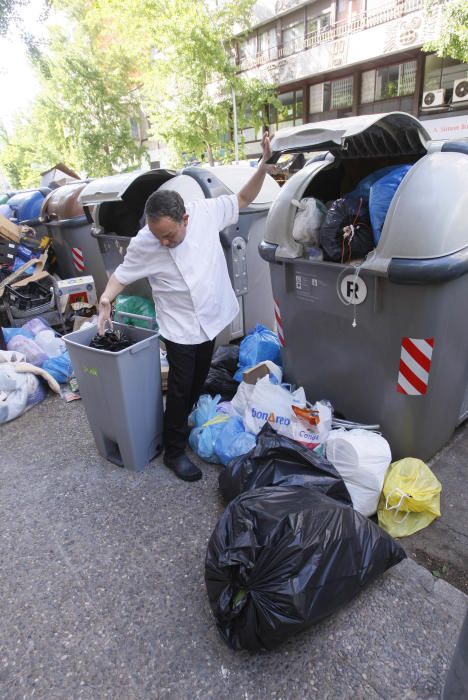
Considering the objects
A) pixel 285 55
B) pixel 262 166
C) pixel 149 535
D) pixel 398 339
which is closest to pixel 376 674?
pixel 149 535

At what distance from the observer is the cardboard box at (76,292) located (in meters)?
4.67

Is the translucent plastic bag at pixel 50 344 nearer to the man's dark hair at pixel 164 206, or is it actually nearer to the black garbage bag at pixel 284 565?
the man's dark hair at pixel 164 206

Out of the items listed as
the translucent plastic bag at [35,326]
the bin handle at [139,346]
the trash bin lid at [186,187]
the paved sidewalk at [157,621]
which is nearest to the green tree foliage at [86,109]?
the translucent plastic bag at [35,326]

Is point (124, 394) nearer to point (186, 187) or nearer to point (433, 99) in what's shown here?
point (186, 187)

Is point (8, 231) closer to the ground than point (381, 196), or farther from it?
closer to the ground

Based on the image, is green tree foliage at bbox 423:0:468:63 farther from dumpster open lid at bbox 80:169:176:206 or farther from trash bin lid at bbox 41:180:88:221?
dumpster open lid at bbox 80:169:176:206

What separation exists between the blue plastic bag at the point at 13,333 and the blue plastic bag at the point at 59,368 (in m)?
0.58

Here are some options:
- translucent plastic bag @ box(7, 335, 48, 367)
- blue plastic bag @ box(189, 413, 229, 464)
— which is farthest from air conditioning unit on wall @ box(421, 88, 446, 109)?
blue plastic bag @ box(189, 413, 229, 464)

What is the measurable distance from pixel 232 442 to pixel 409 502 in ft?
3.19

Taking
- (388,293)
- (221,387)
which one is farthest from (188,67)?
(388,293)

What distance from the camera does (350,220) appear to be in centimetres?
224

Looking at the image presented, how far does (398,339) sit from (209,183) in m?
2.13

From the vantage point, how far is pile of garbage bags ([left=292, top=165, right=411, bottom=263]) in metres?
2.14

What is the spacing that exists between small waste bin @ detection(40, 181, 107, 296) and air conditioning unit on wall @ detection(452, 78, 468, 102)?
550 inches
